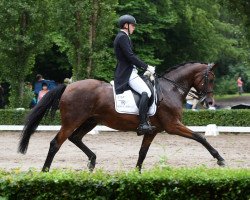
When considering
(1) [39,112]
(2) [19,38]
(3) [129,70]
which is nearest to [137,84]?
(3) [129,70]

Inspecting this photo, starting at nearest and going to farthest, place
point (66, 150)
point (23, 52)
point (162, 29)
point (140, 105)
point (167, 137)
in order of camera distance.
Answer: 1. point (140, 105)
2. point (66, 150)
3. point (167, 137)
4. point (23, 52)
5. point (162, 29)

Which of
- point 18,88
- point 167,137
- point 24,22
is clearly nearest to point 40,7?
point 24,22

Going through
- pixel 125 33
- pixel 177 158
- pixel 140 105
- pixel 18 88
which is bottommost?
pixel 18 88

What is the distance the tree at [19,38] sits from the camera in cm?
2478

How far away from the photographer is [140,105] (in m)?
11.3

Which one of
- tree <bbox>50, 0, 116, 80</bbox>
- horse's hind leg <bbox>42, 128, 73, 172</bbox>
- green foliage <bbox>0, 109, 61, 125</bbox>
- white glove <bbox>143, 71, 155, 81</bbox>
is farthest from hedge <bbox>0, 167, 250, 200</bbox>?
tree <bbox>50, 0, 116, 80</bbox>

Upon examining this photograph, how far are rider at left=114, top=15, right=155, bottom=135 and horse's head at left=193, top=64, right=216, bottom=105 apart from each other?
49.4 inches

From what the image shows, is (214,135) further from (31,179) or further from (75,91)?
(31,179)

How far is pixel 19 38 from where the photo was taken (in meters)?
24.7

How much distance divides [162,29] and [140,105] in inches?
1132

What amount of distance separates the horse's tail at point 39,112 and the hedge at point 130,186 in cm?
404

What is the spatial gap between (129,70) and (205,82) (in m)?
1.71

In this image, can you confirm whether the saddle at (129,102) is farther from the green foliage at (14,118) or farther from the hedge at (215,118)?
the green foliage at (14,118)

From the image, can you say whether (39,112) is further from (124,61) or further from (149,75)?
(149,75)
